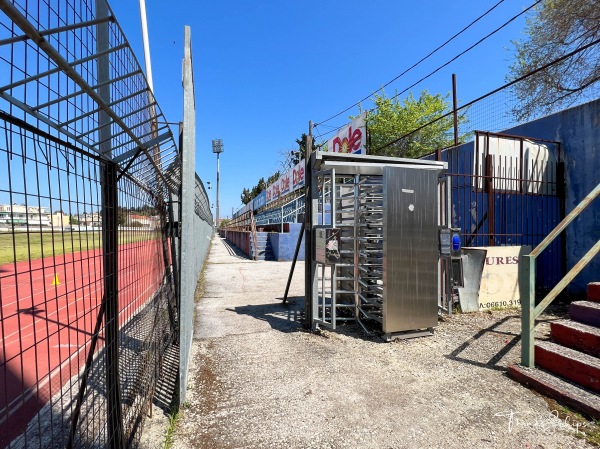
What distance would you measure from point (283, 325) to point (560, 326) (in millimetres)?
3820

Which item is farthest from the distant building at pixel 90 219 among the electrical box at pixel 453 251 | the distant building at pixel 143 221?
the electrical box at pixel 453 251

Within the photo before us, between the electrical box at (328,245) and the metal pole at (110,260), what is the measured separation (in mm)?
3159

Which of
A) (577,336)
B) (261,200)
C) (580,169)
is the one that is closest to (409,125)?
(261,200)

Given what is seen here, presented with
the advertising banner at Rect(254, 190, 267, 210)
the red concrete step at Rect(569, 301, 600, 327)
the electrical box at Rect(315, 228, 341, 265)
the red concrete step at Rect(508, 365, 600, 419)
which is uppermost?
the advertising banner at Rect(254, 190, 267, 210)

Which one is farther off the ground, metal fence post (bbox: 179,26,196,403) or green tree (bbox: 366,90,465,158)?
green tree (bbox: 366,90,465,158)

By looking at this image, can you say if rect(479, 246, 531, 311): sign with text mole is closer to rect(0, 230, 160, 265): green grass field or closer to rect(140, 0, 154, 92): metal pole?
rect(0, 230, 160, 265): green grass field

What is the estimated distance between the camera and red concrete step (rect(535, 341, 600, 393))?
3396mm

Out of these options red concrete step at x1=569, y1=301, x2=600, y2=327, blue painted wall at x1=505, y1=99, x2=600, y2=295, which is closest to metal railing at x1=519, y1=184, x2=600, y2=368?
red concrete step at x1=569, y1=301, x2=600, y2=327

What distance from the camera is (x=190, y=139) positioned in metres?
3.33

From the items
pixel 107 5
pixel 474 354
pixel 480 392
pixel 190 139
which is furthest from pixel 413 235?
pixel 107 5

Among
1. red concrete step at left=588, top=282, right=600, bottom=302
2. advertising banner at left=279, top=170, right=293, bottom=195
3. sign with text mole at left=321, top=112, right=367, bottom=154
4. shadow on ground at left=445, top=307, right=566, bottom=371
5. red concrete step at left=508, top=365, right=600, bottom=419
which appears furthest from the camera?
advertising banner at left=279, top=170, right=293, bottom=195

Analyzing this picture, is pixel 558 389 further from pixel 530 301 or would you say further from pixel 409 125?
pixel 409 125

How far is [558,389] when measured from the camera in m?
3.40

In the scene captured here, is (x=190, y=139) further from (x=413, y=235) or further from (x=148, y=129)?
(x=413, y=235)
